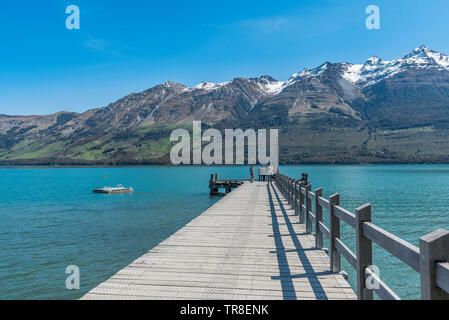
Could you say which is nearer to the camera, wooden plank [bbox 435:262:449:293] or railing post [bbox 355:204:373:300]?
wooden plank [bbox 435:262:449:293]

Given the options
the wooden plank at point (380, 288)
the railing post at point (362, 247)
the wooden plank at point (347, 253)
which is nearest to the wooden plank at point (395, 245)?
the railing post at point (362, 247)

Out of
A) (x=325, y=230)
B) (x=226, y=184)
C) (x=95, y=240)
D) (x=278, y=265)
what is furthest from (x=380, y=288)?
(x=226, y=184)

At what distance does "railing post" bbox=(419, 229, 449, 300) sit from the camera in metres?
2.91

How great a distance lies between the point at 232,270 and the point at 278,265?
1.01m

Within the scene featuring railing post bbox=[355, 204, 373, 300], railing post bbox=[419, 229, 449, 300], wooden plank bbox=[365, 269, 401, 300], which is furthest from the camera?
railing post bbox=[355, 204, 373, 300]

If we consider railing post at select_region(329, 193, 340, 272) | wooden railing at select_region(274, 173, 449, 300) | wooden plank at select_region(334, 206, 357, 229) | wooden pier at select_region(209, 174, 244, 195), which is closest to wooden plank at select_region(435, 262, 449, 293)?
wooden railing at select_region(274, 173, 449, 300)

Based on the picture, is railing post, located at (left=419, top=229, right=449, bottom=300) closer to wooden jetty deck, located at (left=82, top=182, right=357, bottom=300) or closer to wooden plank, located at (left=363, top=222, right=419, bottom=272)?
wooden plank, located at (left=363, top=222, right=419, bottom=272)

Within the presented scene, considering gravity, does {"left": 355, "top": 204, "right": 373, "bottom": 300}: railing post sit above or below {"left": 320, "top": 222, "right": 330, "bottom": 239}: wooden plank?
above

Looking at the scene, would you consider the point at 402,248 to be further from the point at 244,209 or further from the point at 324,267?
the point at 244,209

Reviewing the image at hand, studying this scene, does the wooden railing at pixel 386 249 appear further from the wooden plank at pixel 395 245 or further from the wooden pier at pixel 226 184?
the wooden pier at pixel 226 184

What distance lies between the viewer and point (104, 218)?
3059 cm

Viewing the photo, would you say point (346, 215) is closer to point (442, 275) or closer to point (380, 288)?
point (380, 288)

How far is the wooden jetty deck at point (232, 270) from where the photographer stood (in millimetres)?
5551

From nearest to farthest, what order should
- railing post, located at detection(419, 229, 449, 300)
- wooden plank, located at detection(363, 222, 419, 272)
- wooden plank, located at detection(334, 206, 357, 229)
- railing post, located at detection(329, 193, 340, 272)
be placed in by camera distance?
railing post, located at detection(419, 229, 449, 300), wooden plank, located at detection(363, 222, 419, 272), wooden plank, located at detection(334, 206, 357, 229), railing post, located at detection(329, 193, 340, 272)
